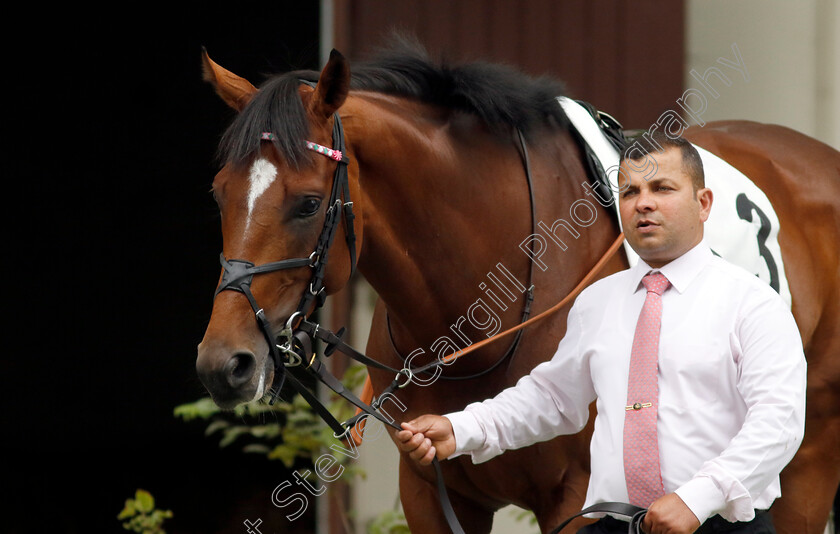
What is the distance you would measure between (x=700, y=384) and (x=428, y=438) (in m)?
0.54

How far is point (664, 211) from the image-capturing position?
5.91ft

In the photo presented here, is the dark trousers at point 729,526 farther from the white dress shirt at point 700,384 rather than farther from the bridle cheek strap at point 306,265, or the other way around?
the bridle cheek strap at point 306,265

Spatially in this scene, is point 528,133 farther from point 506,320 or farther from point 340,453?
point 340,453

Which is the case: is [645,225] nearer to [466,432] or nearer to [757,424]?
[757,424]

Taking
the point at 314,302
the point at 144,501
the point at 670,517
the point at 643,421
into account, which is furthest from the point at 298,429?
the point at 670,517

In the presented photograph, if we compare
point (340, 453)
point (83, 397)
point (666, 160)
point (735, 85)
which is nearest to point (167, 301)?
Result: point (83, 397)

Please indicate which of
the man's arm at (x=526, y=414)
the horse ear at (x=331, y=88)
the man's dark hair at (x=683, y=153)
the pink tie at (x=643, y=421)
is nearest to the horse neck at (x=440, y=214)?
the horse ear at (x=331, y=88)

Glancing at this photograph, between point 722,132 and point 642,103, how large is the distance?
3.28 ft

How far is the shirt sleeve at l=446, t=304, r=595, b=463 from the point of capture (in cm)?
198

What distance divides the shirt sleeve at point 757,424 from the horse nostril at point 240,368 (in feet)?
2.91

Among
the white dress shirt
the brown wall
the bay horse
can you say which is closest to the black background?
the brown wall

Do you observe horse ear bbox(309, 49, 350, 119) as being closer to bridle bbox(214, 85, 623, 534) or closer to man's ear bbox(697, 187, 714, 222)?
bridle bbox(214, 85, 623, 534)

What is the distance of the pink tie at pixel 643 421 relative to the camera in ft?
→ 5.72

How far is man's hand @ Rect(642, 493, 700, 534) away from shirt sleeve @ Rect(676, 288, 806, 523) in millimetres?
12
